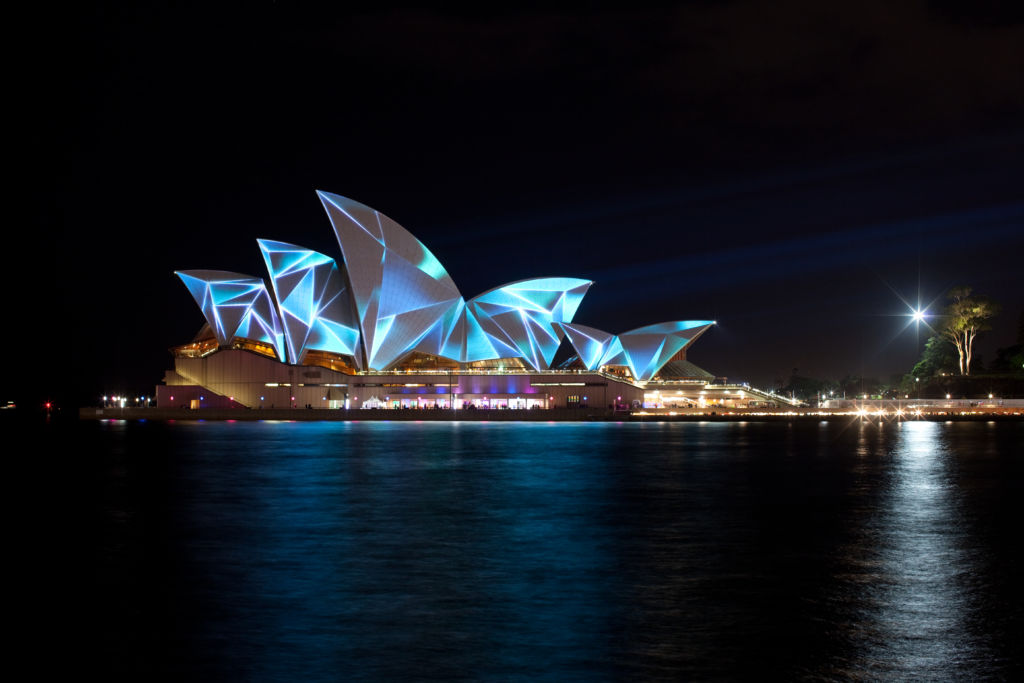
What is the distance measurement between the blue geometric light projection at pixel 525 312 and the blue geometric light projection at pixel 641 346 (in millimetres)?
4995

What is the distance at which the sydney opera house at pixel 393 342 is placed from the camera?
72.2m

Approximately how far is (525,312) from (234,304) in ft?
76.4

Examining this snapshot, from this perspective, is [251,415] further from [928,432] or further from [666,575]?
[666,575]

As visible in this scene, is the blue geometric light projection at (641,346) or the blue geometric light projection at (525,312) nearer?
the blue geometric light projection at (525,312)

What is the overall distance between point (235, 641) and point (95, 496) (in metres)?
16.2

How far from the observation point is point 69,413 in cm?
11550

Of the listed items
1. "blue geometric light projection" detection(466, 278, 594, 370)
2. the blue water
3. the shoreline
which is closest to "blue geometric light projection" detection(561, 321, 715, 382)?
"blue geometric light projection" detection(466, 278, 594, 370)

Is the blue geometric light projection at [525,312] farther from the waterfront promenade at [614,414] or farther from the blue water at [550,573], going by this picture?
the blue water at [550,573]

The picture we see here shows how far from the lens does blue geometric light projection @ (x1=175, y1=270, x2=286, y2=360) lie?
75125 millimetres

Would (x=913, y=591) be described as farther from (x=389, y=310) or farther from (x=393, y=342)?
(x=393, y=342)

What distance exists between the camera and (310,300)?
242ft

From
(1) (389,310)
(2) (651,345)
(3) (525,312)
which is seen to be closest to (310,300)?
(1) (389,310)

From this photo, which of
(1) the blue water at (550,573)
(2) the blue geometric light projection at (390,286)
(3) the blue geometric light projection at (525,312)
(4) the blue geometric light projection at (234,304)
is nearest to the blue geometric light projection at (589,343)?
(3) the blue geometric light projection at (525,312)

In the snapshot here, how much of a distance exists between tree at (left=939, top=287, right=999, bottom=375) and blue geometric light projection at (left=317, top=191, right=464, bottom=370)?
46.9m
